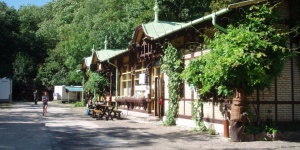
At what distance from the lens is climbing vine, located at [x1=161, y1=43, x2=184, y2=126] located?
14383mm

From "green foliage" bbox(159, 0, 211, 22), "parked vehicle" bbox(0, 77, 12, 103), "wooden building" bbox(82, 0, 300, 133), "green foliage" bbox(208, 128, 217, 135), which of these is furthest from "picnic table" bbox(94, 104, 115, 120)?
"parked vehicle" bbox(0, 77, 12, 103)

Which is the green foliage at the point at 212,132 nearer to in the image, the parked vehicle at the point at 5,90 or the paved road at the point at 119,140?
the paved road at the point at 119,140

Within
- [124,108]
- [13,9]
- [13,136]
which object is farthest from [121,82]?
[13,9]

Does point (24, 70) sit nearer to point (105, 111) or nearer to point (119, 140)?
point (105, 111)

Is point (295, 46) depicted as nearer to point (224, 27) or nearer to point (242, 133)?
point (224, 27)

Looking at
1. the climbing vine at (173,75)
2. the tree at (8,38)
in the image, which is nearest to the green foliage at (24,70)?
the tree at (8,38)

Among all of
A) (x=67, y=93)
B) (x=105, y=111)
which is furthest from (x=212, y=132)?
(x=67, y=93)

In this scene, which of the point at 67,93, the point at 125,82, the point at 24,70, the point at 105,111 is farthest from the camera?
the point at 24,70

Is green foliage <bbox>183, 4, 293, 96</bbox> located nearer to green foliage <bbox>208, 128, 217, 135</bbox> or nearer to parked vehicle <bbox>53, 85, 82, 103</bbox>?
green foliage <bbox>208, 128, 217, 135</bbox>

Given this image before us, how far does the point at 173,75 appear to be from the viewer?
14438mm

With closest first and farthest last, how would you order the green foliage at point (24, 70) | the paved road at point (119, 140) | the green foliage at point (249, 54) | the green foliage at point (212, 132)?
the paved road at point (119, 140) → the green foliage at point (249, 54) → the green foliage at point (212, 132) → the green foliage at point (24, 70)

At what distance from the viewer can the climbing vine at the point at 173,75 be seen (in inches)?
566

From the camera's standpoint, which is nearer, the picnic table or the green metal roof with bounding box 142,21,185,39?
the green metal roof with bounding box 142,21,185,39

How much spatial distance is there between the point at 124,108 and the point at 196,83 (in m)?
11.0
